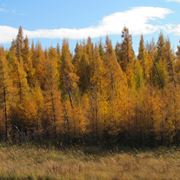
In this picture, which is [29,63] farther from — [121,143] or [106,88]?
[121,143]

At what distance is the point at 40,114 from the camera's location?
52.0 meters

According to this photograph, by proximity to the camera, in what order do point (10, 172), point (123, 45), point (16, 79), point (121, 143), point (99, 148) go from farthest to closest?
point (123, 45)
point (16, 79)
point (121, 143)
point (99, 148)
point (10, 172)

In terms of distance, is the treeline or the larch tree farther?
the larch tree

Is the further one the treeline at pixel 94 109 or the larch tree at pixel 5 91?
the larch tree at pixel 5 91

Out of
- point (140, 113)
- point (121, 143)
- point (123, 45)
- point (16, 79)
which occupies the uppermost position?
point (123, 45)

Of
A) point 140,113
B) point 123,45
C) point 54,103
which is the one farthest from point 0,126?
point 123,45

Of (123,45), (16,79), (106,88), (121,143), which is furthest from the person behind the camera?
(123,45)

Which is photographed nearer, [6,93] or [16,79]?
[6,93]

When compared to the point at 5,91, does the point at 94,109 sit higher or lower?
lower

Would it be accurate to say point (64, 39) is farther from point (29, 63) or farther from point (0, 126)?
point (0, 126)

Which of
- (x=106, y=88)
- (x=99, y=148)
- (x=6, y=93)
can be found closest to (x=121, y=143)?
(x=99, y=148)

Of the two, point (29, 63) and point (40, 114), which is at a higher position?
point (29, 63)

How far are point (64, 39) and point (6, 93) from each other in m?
34.7

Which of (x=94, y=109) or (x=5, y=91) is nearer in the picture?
(x=94, y=109)
